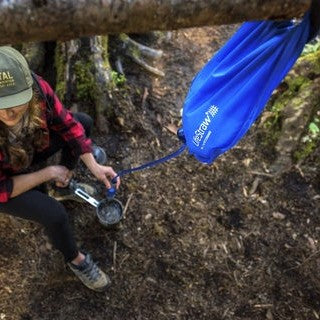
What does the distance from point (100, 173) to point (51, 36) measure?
2.03 metres

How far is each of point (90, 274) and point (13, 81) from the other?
5.04 ft

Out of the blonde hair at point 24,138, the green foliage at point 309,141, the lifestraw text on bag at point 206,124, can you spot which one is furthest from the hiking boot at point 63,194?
the green foliage at point 309,141

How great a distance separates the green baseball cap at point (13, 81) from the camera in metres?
2.58

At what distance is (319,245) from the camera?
3904 mm

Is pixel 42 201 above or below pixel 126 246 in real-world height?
above

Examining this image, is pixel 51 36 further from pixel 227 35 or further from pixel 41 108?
pixel 227 35

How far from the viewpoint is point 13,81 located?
2611 millimetres

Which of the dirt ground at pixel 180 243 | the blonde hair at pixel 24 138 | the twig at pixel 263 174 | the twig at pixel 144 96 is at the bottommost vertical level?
the dirt ground at pixel 180 243

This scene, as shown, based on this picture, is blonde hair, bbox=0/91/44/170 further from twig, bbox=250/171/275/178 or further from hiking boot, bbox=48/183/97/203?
twig, bbox=250/171/275/178

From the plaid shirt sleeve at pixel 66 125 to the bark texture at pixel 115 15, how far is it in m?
1.57

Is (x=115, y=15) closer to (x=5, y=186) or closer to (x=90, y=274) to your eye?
(x=5, y=186)

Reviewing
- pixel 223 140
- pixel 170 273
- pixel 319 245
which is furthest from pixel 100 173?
pixel 319 245

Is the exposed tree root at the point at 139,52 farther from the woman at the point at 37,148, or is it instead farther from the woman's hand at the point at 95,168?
the woman's hand at the point at 95,168

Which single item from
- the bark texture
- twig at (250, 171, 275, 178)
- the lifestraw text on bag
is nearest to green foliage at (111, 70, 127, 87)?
twig at (250, 171, 275, 178)
